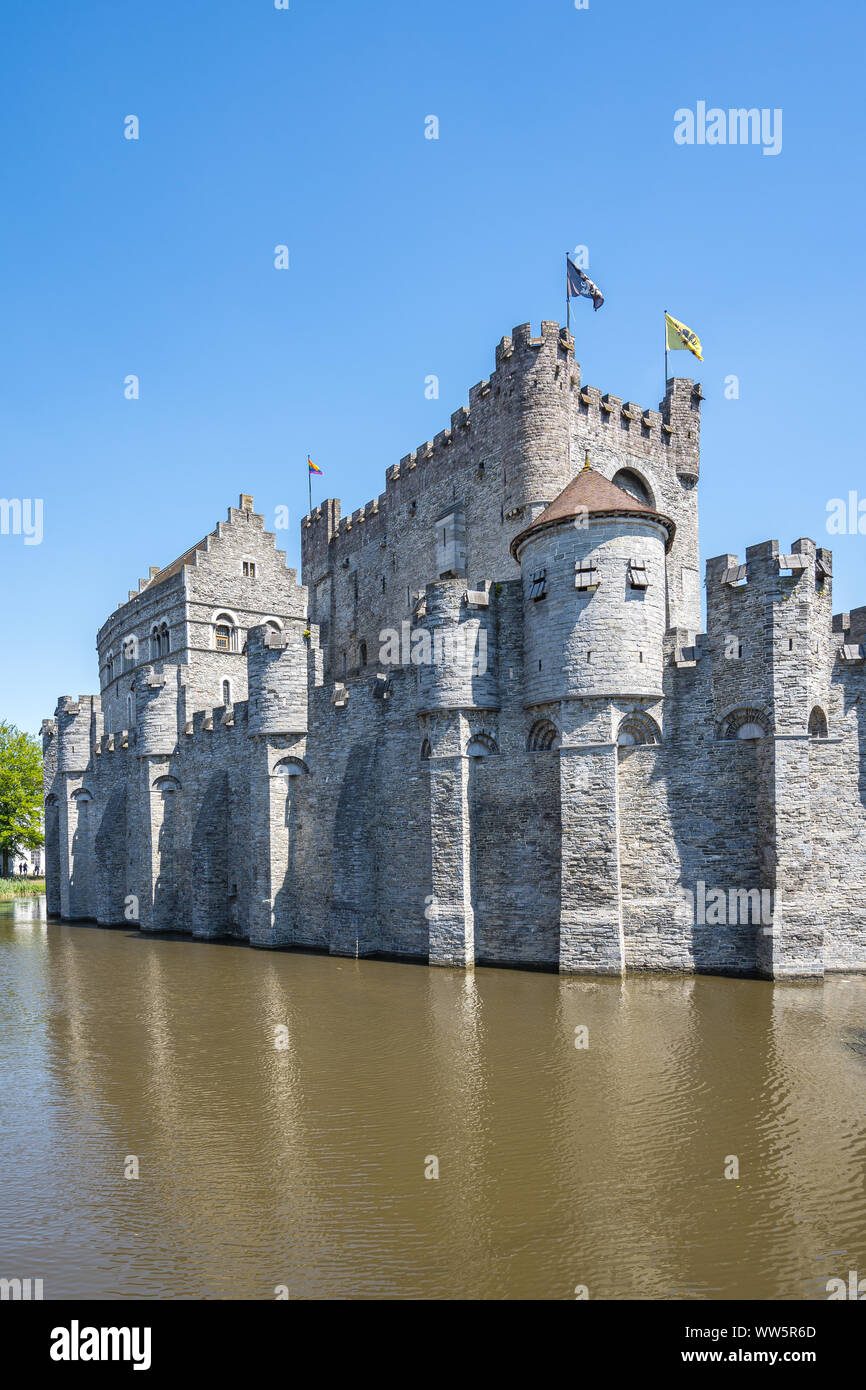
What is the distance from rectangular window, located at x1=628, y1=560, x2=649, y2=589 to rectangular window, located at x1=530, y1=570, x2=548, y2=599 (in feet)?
6.53

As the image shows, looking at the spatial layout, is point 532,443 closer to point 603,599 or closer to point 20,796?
point 603,599

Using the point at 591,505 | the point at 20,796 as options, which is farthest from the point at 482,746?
the point at 20,796

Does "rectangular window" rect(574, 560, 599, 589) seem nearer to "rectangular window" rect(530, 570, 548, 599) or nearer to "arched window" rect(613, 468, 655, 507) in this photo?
"rectangular window" rect(530, 570, 548, 599)

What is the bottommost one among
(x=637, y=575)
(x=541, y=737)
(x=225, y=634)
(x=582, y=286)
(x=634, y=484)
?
(x=541, y=737)

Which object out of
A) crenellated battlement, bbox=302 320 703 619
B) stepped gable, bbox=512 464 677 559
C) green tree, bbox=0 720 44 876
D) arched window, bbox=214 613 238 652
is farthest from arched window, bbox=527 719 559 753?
green tree, bbox=0 720 44 876

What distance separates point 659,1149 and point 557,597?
12.6m

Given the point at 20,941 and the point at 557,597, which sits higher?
the point at 557,597

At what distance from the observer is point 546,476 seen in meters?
25.4

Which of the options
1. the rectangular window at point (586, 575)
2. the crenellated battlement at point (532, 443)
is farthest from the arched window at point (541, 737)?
the crenellated battlement at point (532, 443)

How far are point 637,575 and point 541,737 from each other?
4.55 m

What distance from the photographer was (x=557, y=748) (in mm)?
19734

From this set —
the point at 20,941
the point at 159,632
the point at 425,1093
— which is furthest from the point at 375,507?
the point at 425,1093

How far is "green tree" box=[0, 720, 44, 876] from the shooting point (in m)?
51.5

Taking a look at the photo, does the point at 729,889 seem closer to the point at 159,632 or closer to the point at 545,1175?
the point at 545,1175
